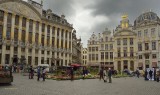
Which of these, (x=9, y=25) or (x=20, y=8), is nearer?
(x=9, y=25)

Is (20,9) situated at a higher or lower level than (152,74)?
higher

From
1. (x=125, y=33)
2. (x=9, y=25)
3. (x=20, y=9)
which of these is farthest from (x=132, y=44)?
(x=9, y=25)

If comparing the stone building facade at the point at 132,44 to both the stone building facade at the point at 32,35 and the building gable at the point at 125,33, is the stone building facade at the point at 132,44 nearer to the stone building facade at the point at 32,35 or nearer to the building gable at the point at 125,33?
the building gable at the point at 125,33

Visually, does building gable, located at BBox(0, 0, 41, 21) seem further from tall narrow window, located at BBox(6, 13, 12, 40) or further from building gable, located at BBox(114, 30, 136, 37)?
building gable, located at BBox(114, 30, 136, 37)

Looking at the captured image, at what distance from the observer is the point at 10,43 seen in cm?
5003

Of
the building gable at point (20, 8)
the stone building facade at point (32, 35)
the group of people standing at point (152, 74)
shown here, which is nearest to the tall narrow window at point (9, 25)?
the stone building facade at point (32, 35)

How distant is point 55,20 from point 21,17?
1322cm

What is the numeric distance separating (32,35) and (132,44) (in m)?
38.5

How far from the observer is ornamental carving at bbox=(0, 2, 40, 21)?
4994cm

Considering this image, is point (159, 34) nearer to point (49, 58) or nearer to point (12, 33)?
point (49, 58)

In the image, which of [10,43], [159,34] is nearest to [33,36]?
[10,43]

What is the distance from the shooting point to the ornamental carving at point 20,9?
49.9 metres

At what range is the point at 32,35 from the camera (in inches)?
2207

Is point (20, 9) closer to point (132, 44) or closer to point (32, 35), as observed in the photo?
point (32, 35)
